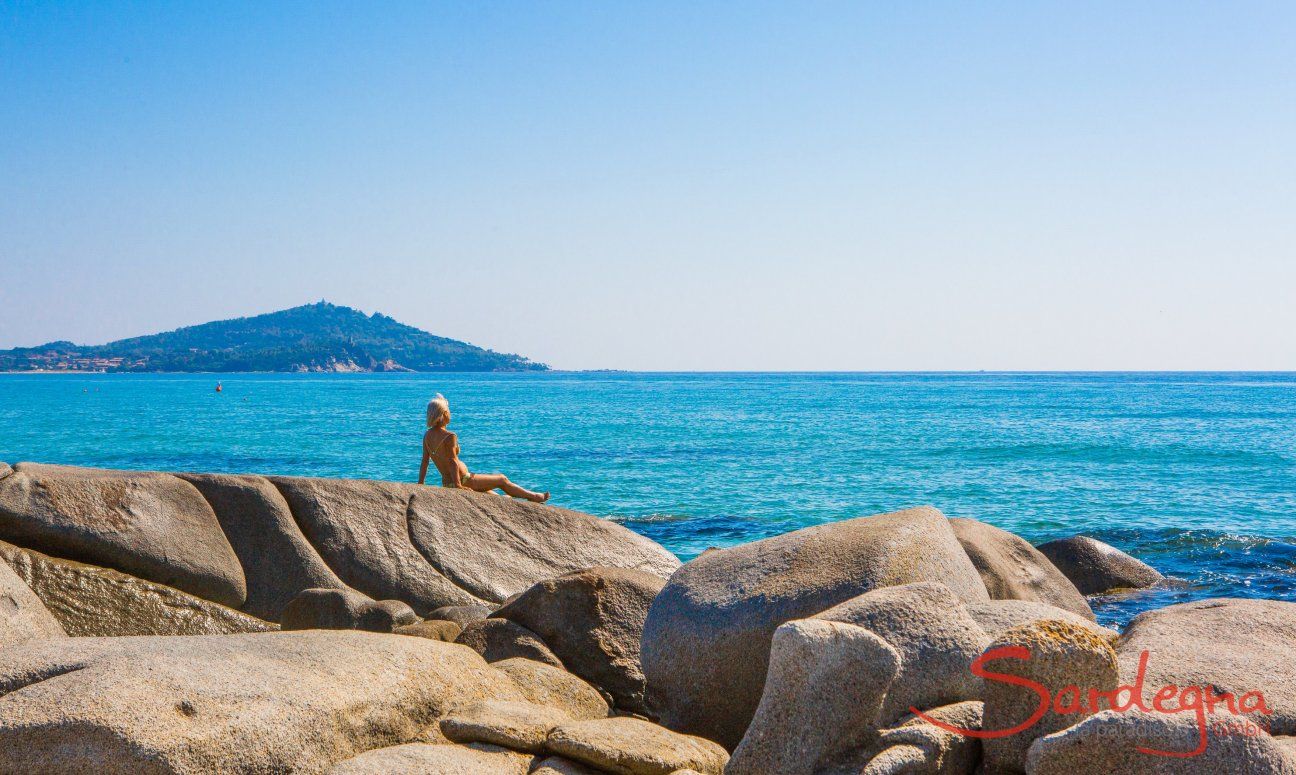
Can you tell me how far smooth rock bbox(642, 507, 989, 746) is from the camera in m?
5.54

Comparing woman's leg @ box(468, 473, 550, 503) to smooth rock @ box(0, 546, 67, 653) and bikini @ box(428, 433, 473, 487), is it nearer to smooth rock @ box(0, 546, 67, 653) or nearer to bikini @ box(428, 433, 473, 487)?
bikini @ box(428, 433, 473, 487)

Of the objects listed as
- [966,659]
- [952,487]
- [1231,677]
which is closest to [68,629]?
[966,659]

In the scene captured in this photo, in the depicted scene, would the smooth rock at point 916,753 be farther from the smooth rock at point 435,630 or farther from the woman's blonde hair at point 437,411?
the woman's blonde hair at point 437,411

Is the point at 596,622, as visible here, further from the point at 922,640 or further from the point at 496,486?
the point at 496,486

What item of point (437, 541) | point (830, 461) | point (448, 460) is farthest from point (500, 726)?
point (830, 461)

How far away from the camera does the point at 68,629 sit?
7.10 metres

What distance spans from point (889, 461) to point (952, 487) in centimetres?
707

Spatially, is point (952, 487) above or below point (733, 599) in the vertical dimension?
below

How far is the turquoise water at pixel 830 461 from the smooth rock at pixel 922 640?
8275mm

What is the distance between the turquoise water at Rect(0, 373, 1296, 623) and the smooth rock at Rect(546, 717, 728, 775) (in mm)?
8961

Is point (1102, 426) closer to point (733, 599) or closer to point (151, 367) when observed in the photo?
point (733, 599)

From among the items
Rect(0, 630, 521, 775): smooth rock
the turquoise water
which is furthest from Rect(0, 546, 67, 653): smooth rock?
the turquoise water

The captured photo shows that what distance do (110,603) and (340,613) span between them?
5.45 feet

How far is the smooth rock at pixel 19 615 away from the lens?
5582 millimetres
